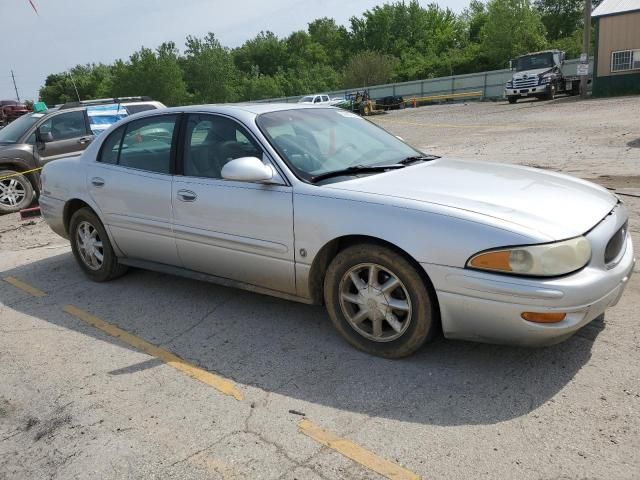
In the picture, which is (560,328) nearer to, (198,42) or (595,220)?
(595,220)

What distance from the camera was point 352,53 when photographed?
8481 cm

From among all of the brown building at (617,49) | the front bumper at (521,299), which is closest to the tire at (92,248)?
the front bumper at (521,299)

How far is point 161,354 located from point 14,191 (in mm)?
7340

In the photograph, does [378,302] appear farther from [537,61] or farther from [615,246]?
[537,61]

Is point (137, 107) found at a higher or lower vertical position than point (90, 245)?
higher

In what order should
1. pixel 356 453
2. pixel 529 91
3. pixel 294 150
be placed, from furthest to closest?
pixel 529 91 → pixel 294 150 → pixel 356 453

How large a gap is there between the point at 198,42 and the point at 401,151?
79.9 metres

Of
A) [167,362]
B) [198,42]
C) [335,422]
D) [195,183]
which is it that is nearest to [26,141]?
[195,183]

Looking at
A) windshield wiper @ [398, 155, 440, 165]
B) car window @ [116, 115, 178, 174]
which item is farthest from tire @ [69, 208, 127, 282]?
windshield wiper @ [398, 155, 440, 165]

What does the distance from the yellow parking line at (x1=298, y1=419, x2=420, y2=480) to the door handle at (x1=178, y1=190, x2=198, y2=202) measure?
6.54ft

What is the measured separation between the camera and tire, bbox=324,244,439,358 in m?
3.20

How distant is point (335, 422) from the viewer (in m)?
2.89

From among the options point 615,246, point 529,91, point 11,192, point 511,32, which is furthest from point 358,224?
point 511,32

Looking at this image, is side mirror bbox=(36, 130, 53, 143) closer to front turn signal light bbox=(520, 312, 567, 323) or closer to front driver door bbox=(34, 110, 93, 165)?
front driver door bbox=(34, 110, 93, 165)
